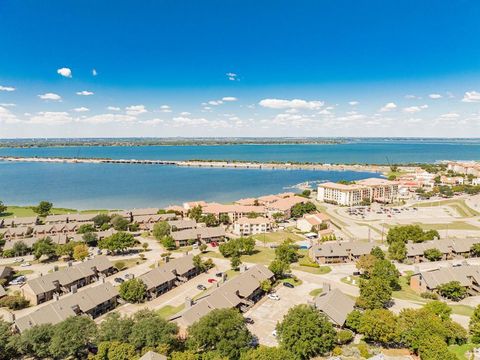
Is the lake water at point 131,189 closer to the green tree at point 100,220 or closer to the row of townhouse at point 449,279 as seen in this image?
the green tree at point 100,220

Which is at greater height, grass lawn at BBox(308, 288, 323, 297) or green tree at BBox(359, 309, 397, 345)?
green tree at BBox(359, 309, 397, 345)

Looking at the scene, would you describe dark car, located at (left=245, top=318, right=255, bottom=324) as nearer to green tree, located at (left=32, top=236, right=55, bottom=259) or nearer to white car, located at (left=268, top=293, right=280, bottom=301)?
white car, located at (left=268, top=293, right=280, bottom=301)

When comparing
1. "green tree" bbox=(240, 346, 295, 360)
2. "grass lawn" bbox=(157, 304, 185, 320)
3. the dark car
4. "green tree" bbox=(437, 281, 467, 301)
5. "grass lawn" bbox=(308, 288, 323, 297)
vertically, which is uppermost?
"green tree" bbox=(240, 346, 295, 360)

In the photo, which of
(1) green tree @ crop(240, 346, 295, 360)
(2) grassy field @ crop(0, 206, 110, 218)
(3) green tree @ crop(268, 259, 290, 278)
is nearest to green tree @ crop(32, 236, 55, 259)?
(3) green tree @ crop(268, 259, 290, 278)

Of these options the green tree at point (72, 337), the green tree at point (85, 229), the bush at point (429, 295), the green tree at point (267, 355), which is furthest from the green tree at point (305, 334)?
the green tree at point (85, 229)

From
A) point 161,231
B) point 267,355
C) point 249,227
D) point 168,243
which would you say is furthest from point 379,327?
point 161,231

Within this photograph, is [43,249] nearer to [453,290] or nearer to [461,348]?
[461,348]
